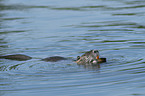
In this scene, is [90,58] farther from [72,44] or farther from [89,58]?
[72,44]

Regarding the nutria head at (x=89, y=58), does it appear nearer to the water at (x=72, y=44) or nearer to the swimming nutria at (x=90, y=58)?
the swimming nutria at (x=90, y=58)

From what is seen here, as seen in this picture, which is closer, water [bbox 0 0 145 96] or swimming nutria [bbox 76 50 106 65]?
water [bbox 0 0 145 96]

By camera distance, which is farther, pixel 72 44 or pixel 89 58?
pixel 72 44

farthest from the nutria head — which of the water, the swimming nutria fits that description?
the water

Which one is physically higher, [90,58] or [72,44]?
[72,44]

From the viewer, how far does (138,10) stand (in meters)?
19.1

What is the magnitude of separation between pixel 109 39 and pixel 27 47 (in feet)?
9.70

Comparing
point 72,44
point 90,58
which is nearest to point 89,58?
point 90,58

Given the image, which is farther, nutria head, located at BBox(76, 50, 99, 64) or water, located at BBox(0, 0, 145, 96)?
nutria head, located at BBox(76, 50, 99, 64)

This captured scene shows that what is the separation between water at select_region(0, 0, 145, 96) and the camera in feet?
28.3

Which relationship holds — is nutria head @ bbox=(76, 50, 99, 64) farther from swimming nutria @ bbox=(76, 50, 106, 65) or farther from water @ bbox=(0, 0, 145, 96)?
water @ bbox=(0, 0, 145, 96)

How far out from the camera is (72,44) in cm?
1320

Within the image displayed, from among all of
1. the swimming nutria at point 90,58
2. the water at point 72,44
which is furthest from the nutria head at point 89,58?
the water at point 72,44

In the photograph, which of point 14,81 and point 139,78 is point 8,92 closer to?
point 14,81
